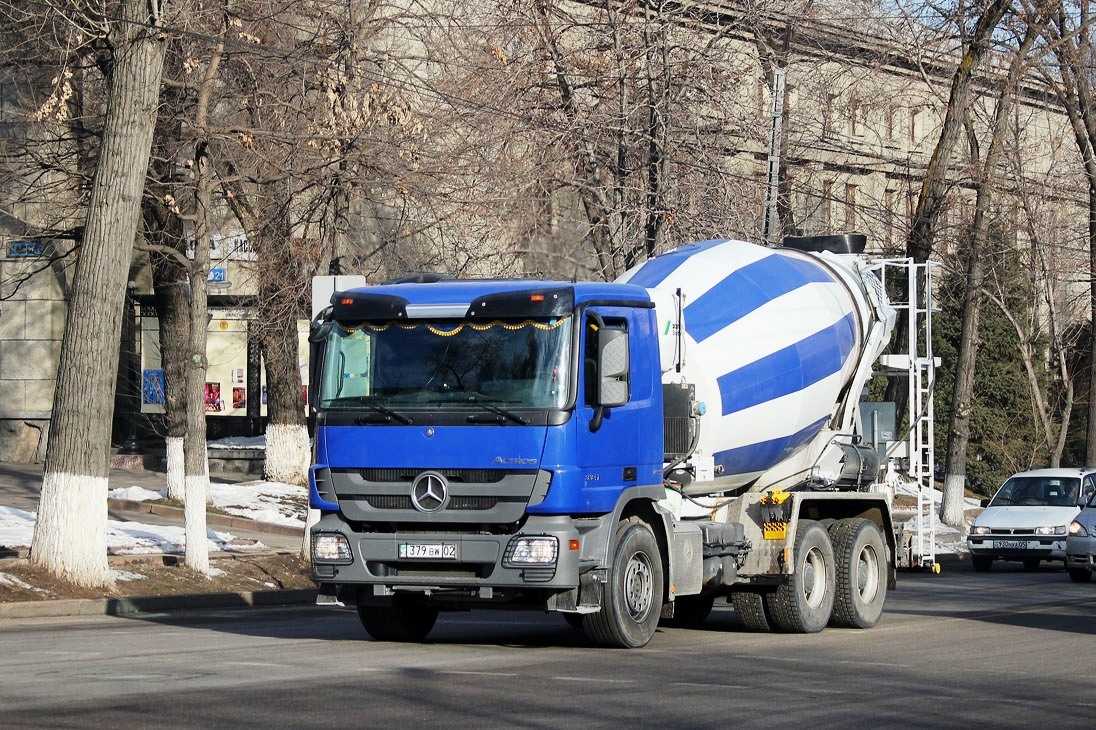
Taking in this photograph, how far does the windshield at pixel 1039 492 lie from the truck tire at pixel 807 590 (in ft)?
43.8

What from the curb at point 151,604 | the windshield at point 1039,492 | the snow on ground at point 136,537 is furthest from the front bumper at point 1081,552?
the snow on ground at point 136,537

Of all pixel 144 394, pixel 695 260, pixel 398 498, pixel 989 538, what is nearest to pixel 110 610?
pixel 398 498

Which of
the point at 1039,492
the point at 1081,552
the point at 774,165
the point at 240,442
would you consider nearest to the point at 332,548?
the point at 774,165

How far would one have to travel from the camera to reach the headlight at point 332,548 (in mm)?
12305

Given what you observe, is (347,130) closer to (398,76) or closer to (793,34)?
(398,76)

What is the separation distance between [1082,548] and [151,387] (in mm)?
24647

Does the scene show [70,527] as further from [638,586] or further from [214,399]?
[214,399]

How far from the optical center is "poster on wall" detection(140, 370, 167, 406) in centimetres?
3984

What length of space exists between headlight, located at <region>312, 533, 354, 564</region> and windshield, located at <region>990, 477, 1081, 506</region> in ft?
59.7

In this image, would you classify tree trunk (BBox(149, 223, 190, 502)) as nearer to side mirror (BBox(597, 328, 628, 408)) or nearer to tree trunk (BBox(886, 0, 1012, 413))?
tree trunk (BBox(886, 0, 1012, 413))

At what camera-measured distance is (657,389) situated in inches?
514

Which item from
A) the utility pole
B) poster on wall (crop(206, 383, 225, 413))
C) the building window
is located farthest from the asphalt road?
poster on wall (crop(206, 383, 225, 413))

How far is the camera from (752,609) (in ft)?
49.5

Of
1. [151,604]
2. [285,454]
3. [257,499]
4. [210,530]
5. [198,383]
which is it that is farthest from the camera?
[285,454]
